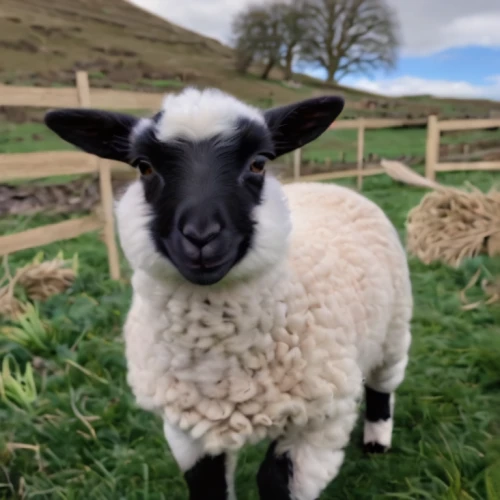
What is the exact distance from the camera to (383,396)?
1.93m

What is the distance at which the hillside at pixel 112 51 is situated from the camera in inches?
178

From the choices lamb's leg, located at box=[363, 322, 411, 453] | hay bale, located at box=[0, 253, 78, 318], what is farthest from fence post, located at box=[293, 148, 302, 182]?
lamb's leg, located at box=[363, 322, 411, 453]

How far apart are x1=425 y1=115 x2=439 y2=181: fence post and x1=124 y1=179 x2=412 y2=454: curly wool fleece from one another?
774cm

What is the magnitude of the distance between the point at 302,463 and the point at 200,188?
2.56ft

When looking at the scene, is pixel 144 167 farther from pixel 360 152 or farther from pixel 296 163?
pixel 360 152

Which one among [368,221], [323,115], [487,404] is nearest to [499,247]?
[487,404]

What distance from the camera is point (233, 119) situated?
1145mm

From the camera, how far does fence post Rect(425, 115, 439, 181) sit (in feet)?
27.6

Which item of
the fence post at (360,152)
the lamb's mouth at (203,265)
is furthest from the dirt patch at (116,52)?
the lamb's mouth at (203,265)

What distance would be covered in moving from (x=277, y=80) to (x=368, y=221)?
131 inches

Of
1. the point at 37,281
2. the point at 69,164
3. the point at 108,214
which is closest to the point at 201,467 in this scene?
the point at 37,281

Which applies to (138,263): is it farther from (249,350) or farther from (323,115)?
(323,115)

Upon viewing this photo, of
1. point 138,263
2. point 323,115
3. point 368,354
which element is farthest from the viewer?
point 368,354

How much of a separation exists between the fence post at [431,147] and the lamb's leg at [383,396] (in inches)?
281
